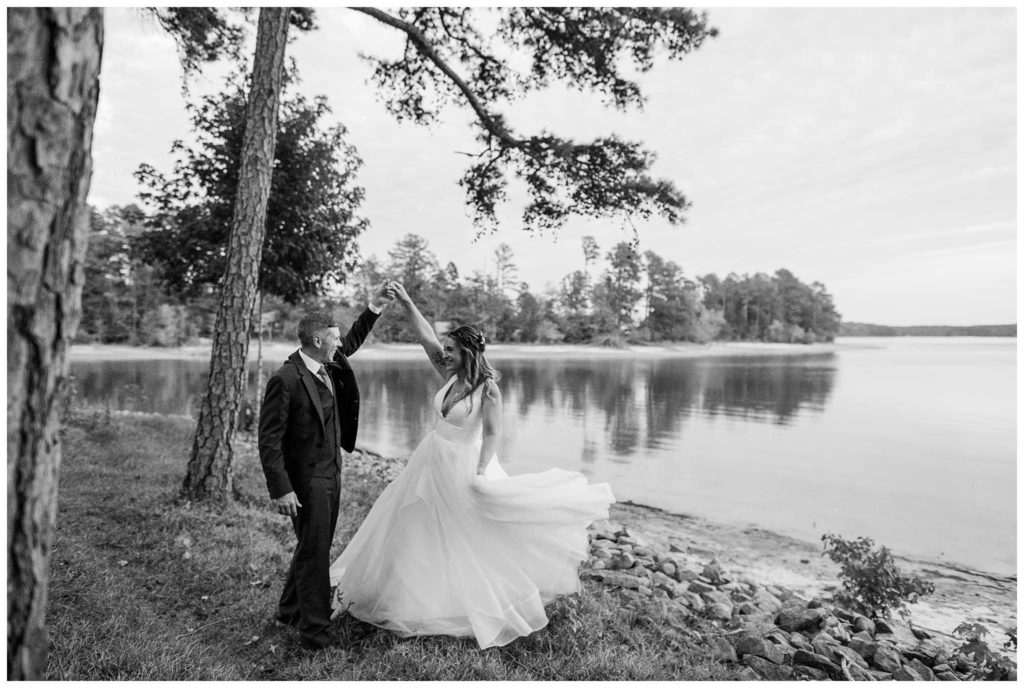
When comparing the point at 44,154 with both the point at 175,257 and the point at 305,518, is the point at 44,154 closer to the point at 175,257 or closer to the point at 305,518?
the point at 305,518

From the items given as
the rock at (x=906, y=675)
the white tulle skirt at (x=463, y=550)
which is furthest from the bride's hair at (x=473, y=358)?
the rock at (x=906, y=675)

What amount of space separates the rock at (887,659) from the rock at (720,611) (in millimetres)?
1070

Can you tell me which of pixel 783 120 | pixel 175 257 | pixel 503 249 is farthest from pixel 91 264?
pixel 783 120

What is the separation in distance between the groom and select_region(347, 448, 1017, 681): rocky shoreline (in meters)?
2.52

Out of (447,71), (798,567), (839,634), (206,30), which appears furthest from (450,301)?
(839,634)

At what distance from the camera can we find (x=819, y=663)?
4004 mm

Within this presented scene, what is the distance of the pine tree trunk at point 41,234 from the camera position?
1.44 m

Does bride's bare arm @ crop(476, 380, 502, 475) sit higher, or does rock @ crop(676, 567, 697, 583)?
bride's bare arm @ crop(476, 380, 502, 475)

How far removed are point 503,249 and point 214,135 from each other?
39.1 m

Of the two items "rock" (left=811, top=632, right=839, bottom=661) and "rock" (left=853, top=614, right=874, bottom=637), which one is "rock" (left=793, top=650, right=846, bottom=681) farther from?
"rock" (left=853, top=614, right=874, bottom=637)

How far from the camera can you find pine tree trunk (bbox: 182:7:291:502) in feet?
19.5

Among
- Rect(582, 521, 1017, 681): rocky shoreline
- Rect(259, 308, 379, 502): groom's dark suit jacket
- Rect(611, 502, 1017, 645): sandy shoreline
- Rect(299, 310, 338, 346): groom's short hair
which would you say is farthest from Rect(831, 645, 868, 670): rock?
Rect(299, 310, 338, 346): groom's short hair

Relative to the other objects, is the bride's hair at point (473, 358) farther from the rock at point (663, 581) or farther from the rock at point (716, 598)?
Answer: the rock at point (716, 598)

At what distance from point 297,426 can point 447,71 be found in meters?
5.57
